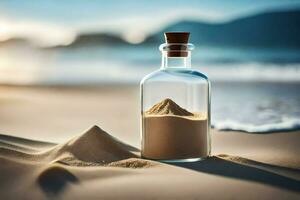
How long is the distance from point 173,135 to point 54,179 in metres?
0.22

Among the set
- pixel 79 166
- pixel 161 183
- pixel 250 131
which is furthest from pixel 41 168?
pixel 250 131

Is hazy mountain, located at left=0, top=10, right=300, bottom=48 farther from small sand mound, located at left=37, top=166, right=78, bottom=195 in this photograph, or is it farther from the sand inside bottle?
small sand mound, located at left=37, top=166, right=78, bottom=195

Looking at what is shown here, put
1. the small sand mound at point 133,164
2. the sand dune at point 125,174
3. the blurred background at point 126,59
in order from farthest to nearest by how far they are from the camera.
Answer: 1. the blurred background at point 126,59
2. the small sand mound at point 133,164
3. the sand dune at point 125,174

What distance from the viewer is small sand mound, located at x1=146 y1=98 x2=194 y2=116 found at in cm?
98

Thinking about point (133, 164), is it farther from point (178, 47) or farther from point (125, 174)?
point (178, 47)

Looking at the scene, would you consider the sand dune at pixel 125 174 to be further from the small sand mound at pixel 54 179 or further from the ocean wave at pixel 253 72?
the ocean wave at pixel 253 72

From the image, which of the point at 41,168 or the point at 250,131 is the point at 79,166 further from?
the point at 250,131

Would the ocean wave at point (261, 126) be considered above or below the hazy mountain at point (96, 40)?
below

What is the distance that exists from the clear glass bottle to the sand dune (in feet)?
0.11

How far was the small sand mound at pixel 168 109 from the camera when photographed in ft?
3.20

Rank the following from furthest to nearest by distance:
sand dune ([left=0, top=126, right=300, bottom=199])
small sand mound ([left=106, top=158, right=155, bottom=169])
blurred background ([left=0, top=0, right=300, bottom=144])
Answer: blurred background ([left=0, top=0, right=300, bottom=144]) < small sand mound ([left=106, top=158, right=155, bottom=169]) < sand dune ([left=0, top=126, right=300, bottom=199])

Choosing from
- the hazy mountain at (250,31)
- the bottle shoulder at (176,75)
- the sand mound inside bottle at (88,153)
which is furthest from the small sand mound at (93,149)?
the hazy mountain at (250,31)

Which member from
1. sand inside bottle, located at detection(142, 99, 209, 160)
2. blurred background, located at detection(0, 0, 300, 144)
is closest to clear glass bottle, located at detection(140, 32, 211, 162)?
sand inside bottle, located at detection(142, 99, 209, 160)

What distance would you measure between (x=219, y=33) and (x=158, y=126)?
27 centimetres
